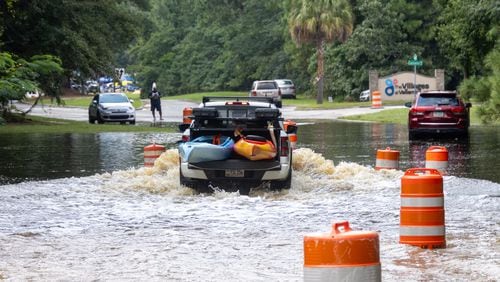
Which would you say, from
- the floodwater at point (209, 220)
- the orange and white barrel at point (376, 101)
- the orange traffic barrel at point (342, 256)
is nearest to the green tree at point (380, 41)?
the orange and white barrel at point (376, 101)

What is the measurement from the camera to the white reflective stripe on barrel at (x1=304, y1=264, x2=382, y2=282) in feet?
22.9

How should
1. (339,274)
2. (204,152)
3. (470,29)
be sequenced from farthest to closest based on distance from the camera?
1. (470,29)
2. (204,152)
3. (339,274)

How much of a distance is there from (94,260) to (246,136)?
276 inches

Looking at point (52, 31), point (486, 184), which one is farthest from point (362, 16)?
point (486, 184)

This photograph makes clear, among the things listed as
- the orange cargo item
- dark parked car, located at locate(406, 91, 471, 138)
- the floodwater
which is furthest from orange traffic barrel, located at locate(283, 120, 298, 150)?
dark parked car, located at locate(406, 91, 471, 138)

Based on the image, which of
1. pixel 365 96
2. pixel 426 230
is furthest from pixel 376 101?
pixel 426 230

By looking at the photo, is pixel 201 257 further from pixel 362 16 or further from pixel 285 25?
pixel 285 25

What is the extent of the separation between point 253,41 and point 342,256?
88.7 metres

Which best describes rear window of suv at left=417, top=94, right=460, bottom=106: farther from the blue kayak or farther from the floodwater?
the blue kayak

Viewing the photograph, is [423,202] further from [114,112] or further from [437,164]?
[114,112]

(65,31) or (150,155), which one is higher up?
(65,31)

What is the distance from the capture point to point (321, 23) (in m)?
70.9

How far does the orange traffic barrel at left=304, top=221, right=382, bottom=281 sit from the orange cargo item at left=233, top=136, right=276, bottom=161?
10.2 meters

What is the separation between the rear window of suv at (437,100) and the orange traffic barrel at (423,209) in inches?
842
